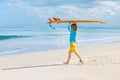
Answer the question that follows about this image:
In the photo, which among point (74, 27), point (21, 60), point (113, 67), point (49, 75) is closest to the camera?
point (49, 75)

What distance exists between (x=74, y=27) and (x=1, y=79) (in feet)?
11.7

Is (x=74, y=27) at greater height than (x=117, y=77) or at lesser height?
greater

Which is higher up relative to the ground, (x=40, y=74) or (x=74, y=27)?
(x=74, y=27)

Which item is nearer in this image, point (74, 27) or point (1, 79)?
point (1, 79)

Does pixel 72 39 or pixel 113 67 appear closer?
pixel 113 67

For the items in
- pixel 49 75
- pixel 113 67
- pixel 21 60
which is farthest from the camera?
pixel 21 60

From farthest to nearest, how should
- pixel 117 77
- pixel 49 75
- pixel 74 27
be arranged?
1. pixel 74 27
2. pixel 49 75
3. pixel 117 77

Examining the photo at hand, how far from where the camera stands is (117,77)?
7.95 meters

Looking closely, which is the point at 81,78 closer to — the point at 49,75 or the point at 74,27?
the point at 49,75

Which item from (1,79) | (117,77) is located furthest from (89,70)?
(1,79)

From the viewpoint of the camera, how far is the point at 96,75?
8227 millimetres

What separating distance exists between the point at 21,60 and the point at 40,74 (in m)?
4.45

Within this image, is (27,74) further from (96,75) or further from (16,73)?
(96,75)

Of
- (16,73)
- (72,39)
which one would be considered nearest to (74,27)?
(72,39)
